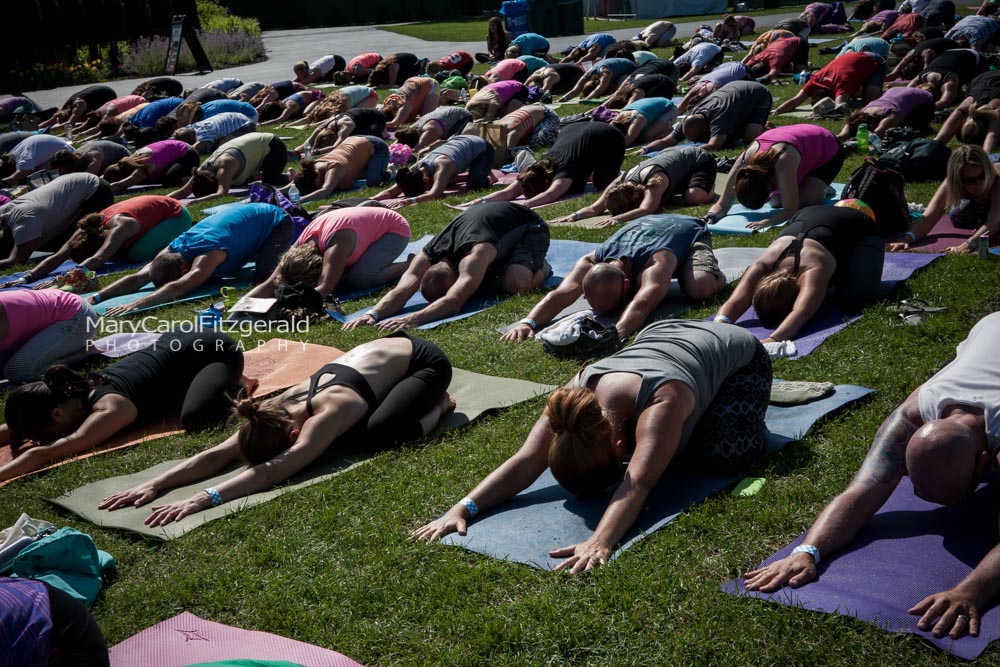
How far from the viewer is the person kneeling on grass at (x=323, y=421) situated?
16.5 feet

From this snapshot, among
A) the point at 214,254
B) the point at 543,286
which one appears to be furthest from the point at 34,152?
the point at 543,286

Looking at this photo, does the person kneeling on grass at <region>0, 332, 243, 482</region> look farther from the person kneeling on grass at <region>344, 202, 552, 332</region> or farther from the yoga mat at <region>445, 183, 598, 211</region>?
the yoga mat at <region>445, 183, 598, 211</region>

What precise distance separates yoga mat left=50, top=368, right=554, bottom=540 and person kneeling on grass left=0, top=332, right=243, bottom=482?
1.84ft

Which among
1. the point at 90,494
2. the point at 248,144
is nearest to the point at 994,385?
the point at 90,494

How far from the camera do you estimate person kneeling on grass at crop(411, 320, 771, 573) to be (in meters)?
3.99

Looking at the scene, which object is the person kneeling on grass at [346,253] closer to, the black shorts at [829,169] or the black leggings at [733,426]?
the black shorts at [829,169]

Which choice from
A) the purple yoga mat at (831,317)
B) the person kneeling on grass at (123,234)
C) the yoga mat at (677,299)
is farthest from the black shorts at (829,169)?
the person kneeling on grass at (123,234)

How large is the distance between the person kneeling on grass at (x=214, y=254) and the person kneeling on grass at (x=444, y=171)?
8.34ft

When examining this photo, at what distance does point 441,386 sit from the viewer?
5.66 m

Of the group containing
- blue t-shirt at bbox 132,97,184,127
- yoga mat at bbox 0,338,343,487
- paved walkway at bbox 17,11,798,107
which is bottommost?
yoga mat at bbox 0,338,343,487

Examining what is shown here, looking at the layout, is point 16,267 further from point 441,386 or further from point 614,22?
point 614,22

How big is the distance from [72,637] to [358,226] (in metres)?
5.59

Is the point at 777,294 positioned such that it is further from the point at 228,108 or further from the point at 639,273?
the point at 228,108

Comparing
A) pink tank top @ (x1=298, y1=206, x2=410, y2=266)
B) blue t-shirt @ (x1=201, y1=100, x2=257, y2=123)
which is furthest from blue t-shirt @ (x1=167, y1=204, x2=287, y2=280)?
blue t-shirt @ (x1=201, y1=100, x2=257, y2=123)
